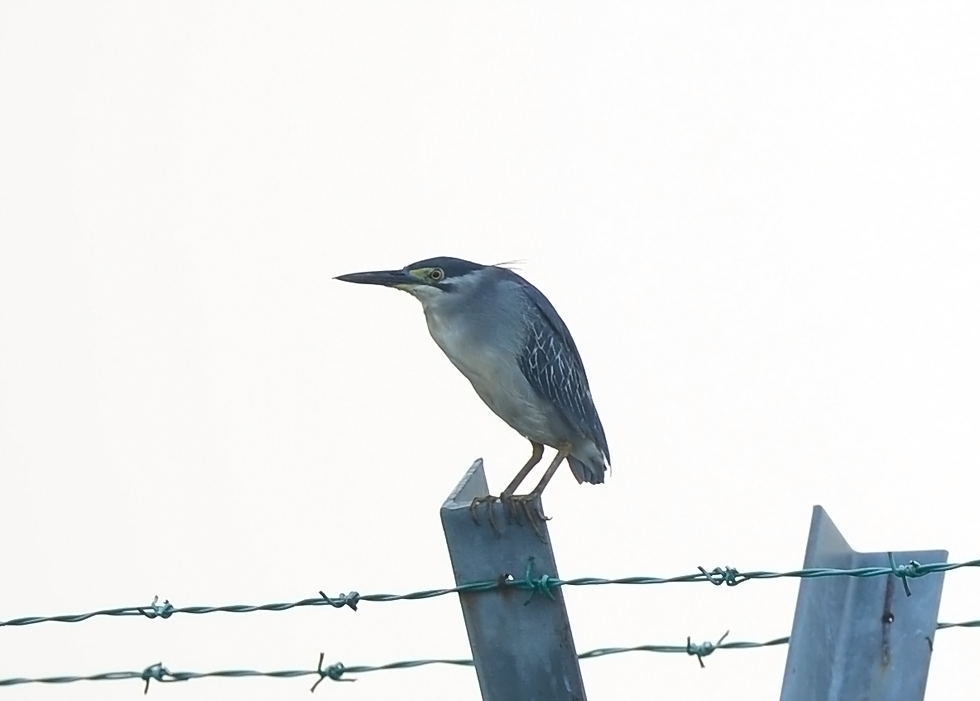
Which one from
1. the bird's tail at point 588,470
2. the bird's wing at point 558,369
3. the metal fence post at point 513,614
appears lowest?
the metal fence post at point 513,614

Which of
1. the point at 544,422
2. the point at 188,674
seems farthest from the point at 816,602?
the point at 544,422

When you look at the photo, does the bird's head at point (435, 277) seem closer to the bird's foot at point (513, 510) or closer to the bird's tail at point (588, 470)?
the bird's tail at point (588, 470)

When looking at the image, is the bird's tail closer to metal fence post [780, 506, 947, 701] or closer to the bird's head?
the bird's head

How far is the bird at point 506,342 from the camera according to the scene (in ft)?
20.2

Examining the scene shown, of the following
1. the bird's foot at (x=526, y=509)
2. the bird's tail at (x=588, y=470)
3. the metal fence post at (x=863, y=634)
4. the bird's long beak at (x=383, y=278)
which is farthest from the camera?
the bird's tail at (x=588, y=470)

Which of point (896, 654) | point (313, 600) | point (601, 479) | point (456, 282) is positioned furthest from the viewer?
point (601, 479)

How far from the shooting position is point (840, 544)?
143 inches

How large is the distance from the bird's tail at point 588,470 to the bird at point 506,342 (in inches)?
6.0

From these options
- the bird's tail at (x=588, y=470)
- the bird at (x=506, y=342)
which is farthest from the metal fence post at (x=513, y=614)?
the bird's tail at (x=588, y=470)

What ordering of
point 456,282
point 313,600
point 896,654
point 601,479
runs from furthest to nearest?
point 601,479 → point 456,282 → point 313,600 → point 896,654

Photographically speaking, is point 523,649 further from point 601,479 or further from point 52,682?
point 601,479

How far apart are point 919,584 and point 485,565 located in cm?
105

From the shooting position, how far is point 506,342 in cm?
615

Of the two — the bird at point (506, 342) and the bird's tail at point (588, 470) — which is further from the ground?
the bird at point (506, 342)
